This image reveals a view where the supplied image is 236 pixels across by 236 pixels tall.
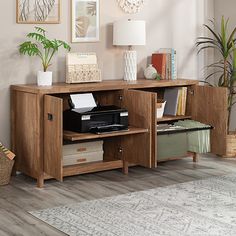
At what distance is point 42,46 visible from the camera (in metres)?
5.00

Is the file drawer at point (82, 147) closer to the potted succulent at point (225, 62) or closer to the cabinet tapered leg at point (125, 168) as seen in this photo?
the cabinet tapered leg at point (125, 168)

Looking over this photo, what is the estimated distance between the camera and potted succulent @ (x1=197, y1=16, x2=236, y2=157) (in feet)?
18.5

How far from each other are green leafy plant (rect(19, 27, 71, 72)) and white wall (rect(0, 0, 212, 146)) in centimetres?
7

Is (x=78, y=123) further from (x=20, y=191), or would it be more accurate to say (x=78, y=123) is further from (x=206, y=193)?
(x=206, y=193)

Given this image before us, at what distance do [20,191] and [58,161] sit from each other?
36cm

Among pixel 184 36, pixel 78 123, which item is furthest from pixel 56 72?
pixel 184 36

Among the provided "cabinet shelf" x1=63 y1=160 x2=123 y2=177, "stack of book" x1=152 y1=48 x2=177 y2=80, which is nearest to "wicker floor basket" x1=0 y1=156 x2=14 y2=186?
"cabinet shelf" x1=63 y1=160 x2=123 y2=177

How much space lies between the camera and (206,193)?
14.5 ft

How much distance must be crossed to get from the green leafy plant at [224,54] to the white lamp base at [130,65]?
2.81 feet

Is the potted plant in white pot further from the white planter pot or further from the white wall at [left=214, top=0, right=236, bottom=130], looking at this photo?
the white wall at [left=214, top=0, right=236, bottom=130]

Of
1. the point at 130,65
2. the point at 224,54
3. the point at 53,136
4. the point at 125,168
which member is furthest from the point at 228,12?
the point at 53,136

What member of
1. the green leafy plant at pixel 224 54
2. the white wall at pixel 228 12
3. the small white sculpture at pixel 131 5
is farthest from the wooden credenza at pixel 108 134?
the white wall at pixel 228 12

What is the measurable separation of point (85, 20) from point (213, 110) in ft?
4.38

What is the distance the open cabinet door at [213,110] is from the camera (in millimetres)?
5254
